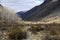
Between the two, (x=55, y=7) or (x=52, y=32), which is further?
(x=55, y=7)

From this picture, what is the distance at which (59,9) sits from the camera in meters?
110

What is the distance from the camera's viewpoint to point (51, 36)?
22.9 meters

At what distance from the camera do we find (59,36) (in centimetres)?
2291

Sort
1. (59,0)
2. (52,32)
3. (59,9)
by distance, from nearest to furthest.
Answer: (52,32), (59,9), (59,0)

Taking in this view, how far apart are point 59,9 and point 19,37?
88.1 metres

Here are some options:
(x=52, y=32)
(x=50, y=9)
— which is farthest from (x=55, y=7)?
(x=52, y=32)

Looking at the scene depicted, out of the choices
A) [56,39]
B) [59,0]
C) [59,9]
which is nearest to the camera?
[56,39]

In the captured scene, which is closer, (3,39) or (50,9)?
(3,39)

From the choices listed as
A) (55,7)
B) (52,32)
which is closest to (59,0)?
(55,7)

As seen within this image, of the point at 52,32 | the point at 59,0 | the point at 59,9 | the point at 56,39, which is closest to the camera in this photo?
the point at 56,39

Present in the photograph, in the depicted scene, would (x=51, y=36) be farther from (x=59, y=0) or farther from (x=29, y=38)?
(x=59, y=0)

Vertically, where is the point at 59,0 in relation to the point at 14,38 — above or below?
above

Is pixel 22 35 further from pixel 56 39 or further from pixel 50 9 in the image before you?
pixel 50 9

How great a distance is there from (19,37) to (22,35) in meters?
0.35
